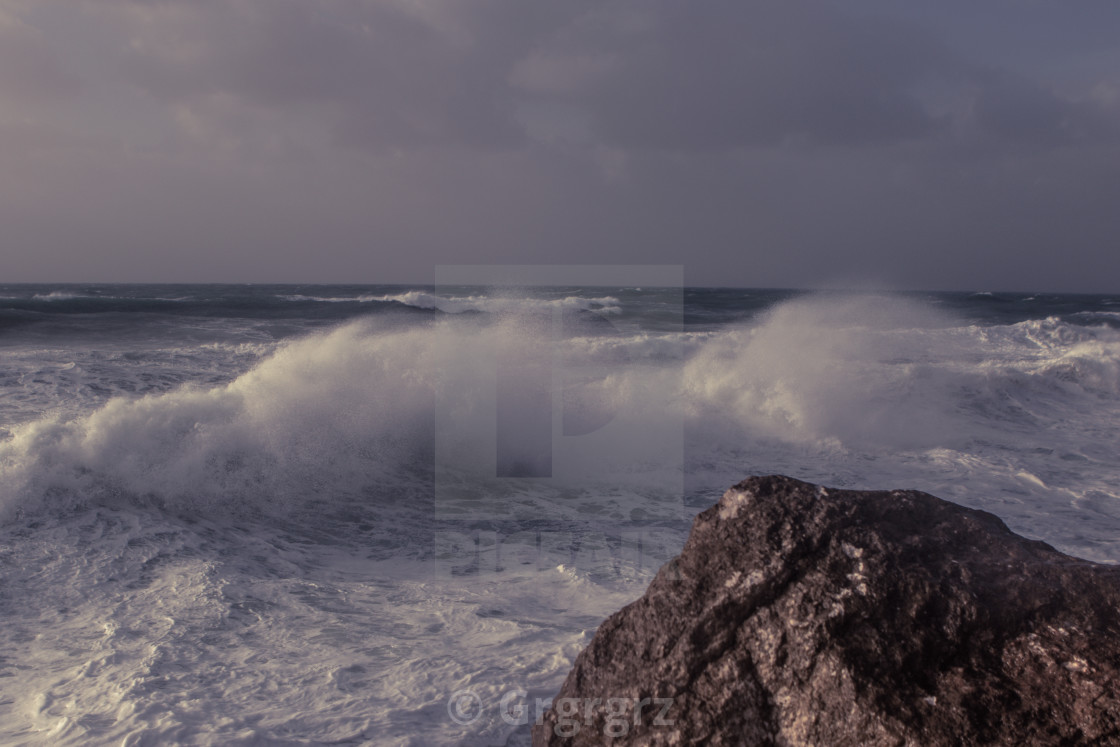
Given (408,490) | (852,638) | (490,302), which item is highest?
(490,302)

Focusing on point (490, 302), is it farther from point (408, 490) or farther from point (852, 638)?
point (852, 638)

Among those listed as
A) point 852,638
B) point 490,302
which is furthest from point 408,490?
point 490,302

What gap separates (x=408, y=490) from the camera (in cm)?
635

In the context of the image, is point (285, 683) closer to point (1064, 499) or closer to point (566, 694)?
point (566, 694)

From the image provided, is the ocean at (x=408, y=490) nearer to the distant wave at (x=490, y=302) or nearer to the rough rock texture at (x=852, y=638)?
the rough rock texture at (x=852, y=638)

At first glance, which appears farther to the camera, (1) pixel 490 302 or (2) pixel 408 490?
(1) pixel 490 302

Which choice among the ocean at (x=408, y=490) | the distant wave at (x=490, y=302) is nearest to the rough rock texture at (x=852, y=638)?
the ocean at (x=408, y=490)

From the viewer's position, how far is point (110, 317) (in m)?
20.0

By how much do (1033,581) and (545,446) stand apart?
596 cm

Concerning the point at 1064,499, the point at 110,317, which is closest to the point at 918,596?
the point at 1064,499

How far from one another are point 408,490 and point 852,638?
5.08 meters

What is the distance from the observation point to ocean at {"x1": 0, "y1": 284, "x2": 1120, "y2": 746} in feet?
9.17

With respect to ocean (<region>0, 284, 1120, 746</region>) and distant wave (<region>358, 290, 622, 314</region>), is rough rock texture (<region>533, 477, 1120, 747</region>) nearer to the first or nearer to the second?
ocean (<region>0, 284, 1120, 746</region>)

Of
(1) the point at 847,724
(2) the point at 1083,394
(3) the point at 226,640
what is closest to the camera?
(1) the point at 847,724
